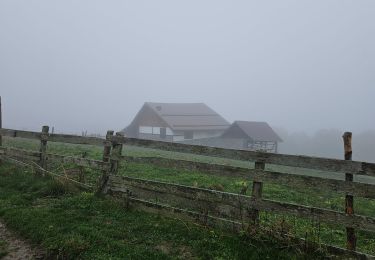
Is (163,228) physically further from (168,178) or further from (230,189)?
(168,178)

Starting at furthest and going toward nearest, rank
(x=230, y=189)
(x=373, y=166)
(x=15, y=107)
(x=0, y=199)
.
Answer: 1. (x=15, y=107)
2. (x=230, y=189)
3. (x=0, y=199)
4. (x=373, y=166)

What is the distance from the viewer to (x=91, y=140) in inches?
419

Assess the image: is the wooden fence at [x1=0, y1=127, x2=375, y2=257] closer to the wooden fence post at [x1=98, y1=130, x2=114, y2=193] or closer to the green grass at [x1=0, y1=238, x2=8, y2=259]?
the wooden fence post at [x1=98, y1=130, x2=114, y2=193]

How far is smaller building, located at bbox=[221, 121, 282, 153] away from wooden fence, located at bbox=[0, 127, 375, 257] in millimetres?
51562

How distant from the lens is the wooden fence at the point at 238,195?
20.0ft

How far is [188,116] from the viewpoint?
6606cm

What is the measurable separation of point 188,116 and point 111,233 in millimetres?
58895

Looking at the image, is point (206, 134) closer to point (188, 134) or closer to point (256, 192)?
point (188, 134)

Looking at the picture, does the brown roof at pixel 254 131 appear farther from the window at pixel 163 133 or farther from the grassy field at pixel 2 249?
the grassy field at pixel 2 249

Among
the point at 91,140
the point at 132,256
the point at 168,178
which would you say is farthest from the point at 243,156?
the point at 168,178

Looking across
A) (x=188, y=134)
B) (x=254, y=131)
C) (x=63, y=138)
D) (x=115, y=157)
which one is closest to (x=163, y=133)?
(x=188, y=134)

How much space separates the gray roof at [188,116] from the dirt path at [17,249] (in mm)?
50923

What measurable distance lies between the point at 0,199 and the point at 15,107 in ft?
657

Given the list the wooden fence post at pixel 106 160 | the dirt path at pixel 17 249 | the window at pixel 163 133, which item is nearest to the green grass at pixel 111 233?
the dirt path at pixel 17 249
